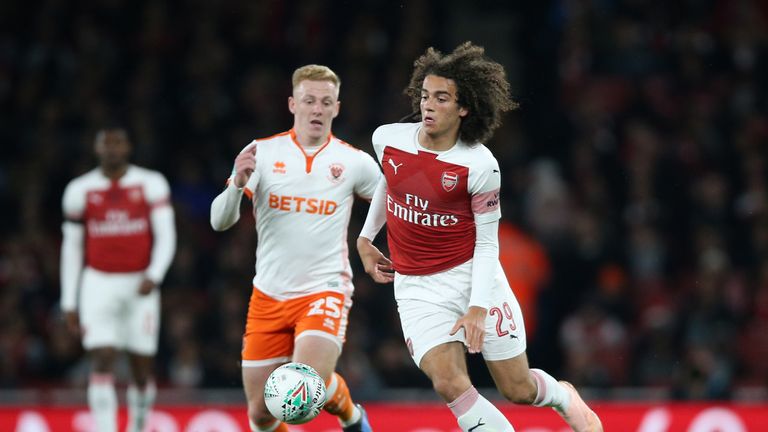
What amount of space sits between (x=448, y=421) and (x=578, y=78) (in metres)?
5.77

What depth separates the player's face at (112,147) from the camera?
8930 mm

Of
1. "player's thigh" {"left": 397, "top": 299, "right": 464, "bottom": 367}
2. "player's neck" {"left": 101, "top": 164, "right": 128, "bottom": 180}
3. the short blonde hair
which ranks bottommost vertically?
"player's thigh" {"left": 397, "top": 299, "right": 464, "bottom": 367}

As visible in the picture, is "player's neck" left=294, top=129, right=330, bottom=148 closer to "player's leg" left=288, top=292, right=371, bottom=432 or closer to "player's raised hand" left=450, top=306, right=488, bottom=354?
"player's leg" left=288, top=292, right=371, bottom=432

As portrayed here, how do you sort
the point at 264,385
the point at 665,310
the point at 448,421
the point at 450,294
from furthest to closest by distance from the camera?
1. the point at 665,310
2. the point at 448,421
3. the point at 264,385
4. the point at 450,294

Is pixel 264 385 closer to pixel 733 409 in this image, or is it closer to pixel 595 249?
pixel 733 409

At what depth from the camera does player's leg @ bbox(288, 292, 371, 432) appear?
22.1 ft

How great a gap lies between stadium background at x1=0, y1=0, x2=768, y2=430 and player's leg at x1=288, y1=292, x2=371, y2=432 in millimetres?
3578

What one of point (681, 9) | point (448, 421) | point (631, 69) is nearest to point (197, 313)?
point (448, 421)

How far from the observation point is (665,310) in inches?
445

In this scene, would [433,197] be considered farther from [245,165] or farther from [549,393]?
[549,393]

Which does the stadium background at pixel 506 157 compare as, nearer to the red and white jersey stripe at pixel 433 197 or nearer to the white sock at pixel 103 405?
the white sock at pixel 103 405

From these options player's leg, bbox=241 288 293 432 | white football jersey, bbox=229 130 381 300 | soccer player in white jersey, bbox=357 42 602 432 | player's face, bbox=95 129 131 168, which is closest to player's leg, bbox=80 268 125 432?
player's face, bbox=95 129 131 168

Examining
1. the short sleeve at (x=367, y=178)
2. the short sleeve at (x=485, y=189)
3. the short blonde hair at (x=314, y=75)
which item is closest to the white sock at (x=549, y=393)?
the short sleeve at (x=485, y=189)

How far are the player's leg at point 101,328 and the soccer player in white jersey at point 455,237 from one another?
10.1 feet
